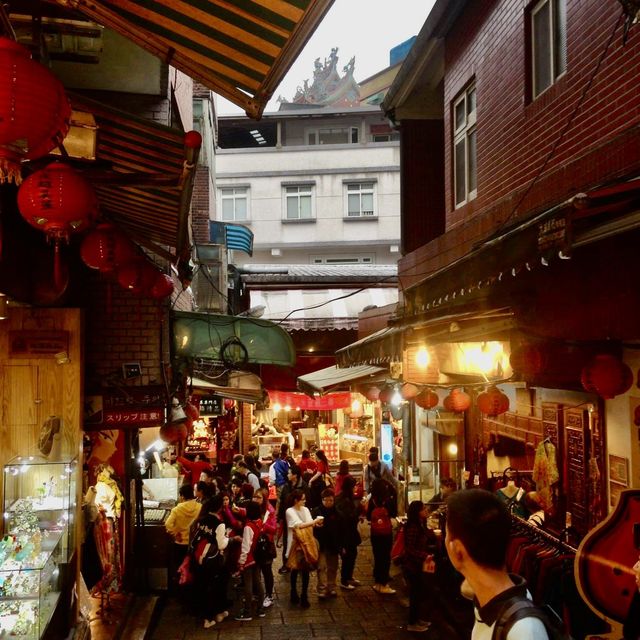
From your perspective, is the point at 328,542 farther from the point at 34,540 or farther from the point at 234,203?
the point at 234,203

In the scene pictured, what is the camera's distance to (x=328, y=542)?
1162 cm

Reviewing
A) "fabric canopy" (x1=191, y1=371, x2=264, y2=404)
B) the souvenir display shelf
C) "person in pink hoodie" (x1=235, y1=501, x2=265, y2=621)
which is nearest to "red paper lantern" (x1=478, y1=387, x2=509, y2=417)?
"person in pink hoodie" (x1=235, y1=501, x2=265, y2=621)

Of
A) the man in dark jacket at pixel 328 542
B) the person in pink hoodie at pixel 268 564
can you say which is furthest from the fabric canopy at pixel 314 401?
the person in pink hoodie at pixel 268 564

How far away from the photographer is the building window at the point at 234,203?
33.2 m

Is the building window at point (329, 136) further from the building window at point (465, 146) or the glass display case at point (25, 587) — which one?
the glass display case at point (25, 587)

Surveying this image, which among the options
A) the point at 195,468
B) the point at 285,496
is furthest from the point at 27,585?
the point at 195,468

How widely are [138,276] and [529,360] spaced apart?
4763 mm

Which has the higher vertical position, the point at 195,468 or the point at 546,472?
the point at 546,472

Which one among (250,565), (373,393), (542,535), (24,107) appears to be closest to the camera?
(24,107)

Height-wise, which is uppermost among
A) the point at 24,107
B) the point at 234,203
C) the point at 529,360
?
the point at 234,203

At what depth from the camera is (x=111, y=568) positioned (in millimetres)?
9766

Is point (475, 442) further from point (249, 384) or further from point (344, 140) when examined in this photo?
point (344, 140)

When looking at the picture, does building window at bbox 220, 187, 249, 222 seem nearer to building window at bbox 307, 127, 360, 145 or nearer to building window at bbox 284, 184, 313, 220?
building window at bbox 284, 184, 313, 220

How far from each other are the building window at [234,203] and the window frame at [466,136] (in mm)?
20176
